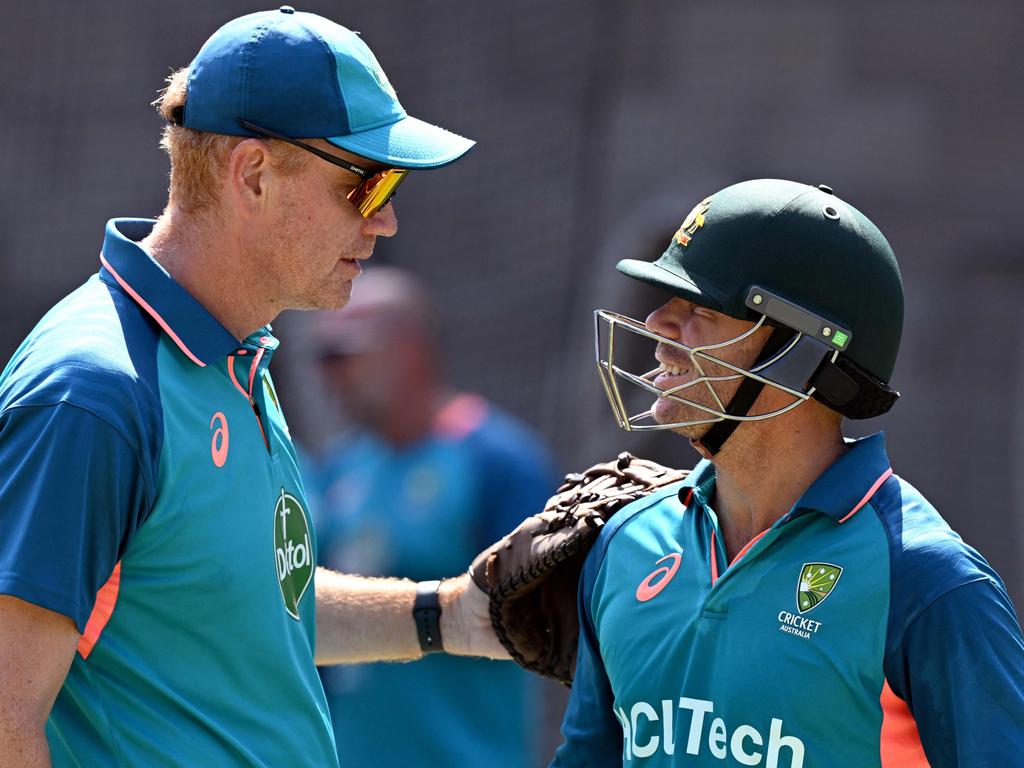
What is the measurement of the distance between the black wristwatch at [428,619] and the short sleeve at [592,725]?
532 millimetres

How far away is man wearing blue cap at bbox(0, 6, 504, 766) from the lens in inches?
92.7

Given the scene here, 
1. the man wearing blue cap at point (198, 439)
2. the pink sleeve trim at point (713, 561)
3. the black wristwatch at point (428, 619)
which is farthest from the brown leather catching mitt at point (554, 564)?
the man wearing blue cap at point (198, 439)

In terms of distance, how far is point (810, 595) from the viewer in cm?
261

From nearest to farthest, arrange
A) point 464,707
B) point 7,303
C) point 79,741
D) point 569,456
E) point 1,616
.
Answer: point 1,616 < point 79,741 < point 464,707 < point 569,456 < point 7,303

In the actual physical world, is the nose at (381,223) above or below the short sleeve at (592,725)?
above

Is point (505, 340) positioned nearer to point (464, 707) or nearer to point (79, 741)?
point (464, 707)

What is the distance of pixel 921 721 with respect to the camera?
95.9 inches

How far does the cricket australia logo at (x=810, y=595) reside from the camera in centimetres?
259

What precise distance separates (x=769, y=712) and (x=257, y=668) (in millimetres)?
933

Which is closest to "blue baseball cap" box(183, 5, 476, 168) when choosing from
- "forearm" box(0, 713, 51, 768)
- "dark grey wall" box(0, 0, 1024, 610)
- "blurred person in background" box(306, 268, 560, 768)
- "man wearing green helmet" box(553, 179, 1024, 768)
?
"man wearing green helmet" box(553, 179, 1024, 768)

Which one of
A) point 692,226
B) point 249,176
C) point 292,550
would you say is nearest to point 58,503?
point 292,550

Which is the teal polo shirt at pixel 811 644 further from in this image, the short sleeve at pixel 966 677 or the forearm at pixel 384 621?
the forearm at pixel 384 621

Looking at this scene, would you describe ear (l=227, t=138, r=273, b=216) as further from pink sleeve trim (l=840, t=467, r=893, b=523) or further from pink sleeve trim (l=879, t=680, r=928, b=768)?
pink sleeve trim (l=879, t=680, r=928, b=768)

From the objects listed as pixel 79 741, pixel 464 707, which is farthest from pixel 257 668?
pixel 464 707
